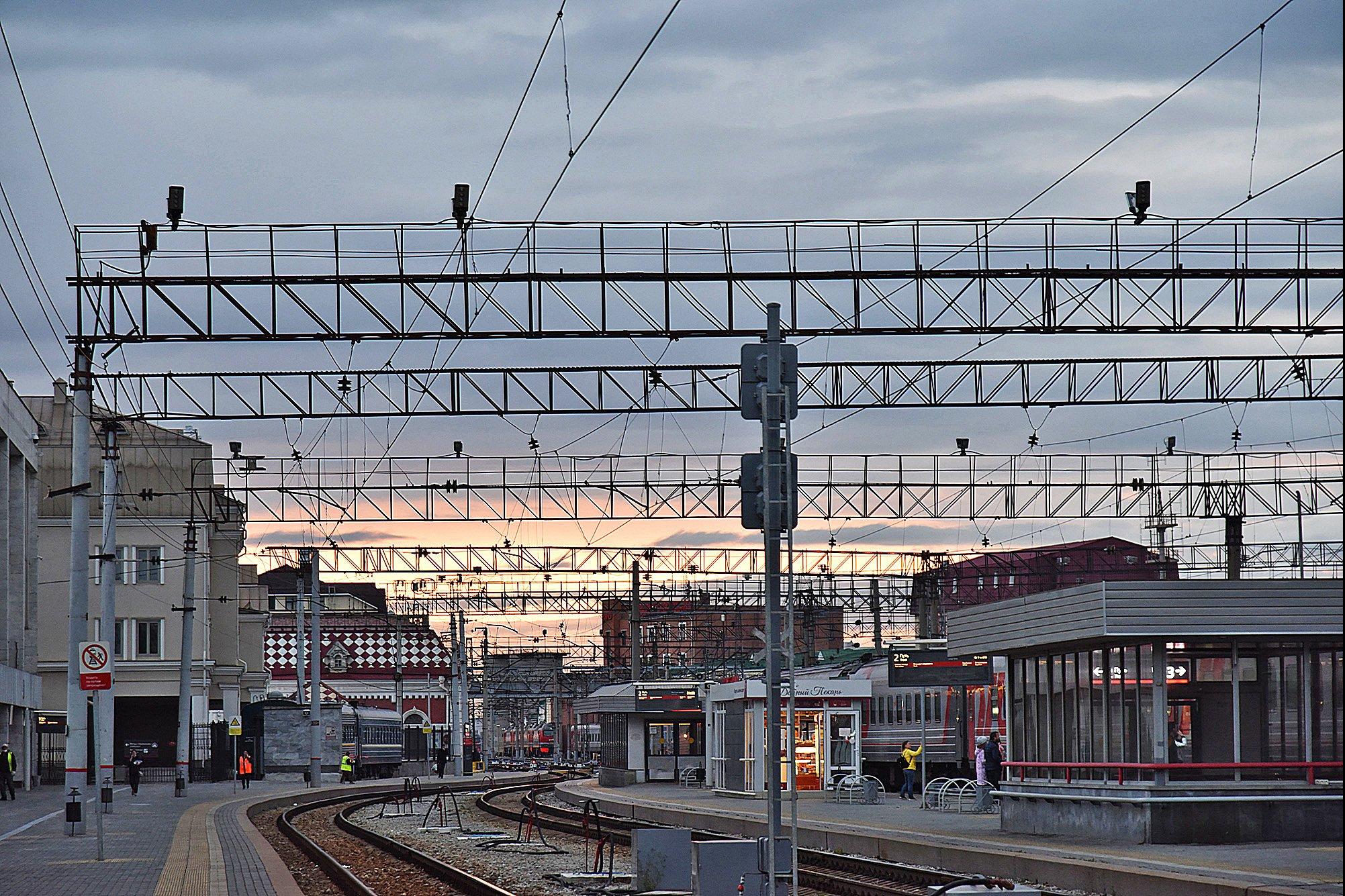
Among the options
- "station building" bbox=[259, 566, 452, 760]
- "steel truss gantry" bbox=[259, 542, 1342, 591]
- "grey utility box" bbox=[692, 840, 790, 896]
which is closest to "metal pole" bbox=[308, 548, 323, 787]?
"steel truss gantry" bbox=[259, 542, 1342, 591]

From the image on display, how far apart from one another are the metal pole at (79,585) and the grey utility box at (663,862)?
13.6 m

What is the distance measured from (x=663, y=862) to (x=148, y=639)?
61461 millimetres

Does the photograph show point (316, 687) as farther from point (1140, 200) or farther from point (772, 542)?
point (772, 542)

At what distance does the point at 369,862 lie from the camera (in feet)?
90.0

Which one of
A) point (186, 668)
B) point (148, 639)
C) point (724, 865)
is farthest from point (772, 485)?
point (148, 639)

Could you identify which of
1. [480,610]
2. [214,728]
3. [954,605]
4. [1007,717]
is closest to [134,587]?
[214,728]

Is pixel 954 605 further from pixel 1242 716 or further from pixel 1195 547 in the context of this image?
pixel 1242 716

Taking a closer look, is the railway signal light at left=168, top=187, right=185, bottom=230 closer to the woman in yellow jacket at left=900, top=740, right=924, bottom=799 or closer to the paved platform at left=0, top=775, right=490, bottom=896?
the paved platform at left=0, top=775, right=490, bottom=896

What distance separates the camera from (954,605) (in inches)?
3696

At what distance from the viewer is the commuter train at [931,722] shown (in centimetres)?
4331

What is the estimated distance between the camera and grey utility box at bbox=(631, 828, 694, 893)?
18.3 m

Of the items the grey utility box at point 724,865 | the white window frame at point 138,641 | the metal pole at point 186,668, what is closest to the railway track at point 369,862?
the grey utility box at point 724,865

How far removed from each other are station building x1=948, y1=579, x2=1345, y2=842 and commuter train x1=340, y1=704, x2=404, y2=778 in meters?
53.4

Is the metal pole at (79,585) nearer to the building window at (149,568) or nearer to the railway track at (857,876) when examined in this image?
the railway track at (857,876)
